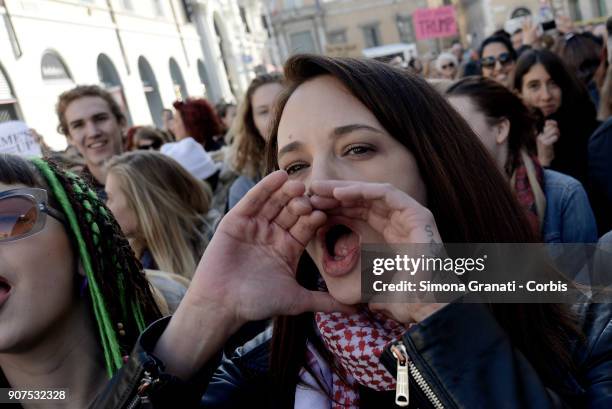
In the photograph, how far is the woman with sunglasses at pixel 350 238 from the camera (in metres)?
1.35

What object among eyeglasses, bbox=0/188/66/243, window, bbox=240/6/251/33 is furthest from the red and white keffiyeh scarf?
window, bbox=240/6/251/33

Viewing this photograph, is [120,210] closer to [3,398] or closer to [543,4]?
[3,398]

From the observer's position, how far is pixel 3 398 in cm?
171

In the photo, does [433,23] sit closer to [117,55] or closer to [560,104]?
[117,55]

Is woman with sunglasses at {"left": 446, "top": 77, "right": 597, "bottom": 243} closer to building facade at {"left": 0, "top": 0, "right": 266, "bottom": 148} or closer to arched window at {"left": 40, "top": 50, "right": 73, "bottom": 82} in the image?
building facade at {"left": 0, "top": 0, "right": 266, "bottom": 148}

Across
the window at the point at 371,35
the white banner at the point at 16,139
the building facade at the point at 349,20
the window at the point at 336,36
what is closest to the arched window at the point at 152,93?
the white banner at the point at 16,139

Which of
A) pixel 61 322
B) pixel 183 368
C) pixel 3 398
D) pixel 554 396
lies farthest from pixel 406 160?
pixel 3 398

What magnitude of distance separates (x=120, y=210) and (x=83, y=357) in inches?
71.0

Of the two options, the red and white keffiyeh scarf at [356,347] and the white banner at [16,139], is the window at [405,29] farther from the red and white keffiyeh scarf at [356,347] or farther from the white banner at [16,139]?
the red and white keffiyeh scarf at [356,347]

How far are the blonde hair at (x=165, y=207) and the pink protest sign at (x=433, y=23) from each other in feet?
50.3

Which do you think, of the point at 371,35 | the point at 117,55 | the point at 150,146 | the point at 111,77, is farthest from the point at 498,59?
the point at 371,35

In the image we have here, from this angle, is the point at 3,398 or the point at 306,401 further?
the point at 3,398

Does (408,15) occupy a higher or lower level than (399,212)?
higher

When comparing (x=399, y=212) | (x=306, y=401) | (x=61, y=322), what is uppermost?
(x=399, y=212)
